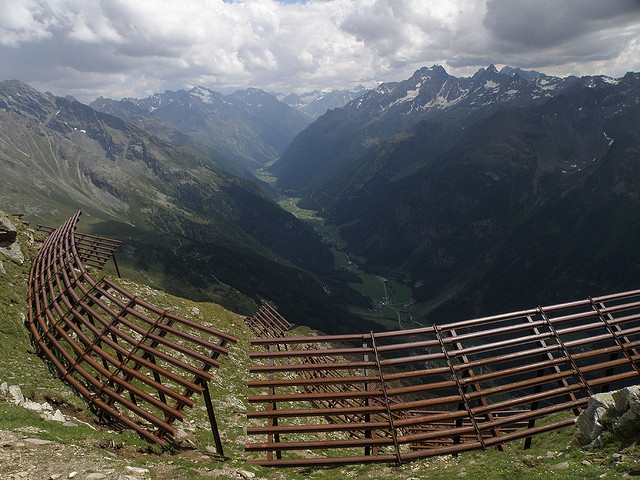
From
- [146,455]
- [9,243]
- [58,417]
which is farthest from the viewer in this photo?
[9,243]

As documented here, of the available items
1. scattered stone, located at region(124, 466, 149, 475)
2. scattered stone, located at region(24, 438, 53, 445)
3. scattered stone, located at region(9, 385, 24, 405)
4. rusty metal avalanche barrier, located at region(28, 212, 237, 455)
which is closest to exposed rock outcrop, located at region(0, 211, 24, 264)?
rusty metal avalanche barrier, located at region(28, 212, 237, 455)

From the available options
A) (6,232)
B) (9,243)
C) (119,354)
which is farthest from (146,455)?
(9,243)

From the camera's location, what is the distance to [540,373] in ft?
50.5

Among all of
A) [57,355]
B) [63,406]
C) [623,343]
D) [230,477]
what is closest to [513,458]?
[623,343]

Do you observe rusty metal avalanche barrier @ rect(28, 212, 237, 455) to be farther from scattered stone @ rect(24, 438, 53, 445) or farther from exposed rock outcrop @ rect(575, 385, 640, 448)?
exposed rock outcrop @ rect(575, 385, 640, 448)

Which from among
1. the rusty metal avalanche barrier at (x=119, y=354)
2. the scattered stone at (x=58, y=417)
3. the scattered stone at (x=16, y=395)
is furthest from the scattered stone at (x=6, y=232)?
the scattered stone at (x=58, y=417)

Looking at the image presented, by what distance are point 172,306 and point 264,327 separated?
32.5 ft

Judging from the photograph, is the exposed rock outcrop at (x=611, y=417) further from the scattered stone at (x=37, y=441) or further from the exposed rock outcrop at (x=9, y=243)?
the exposed rock outcrop at (x=9, y=243)

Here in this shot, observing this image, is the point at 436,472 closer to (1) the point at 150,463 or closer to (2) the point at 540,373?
(2) the point at 540,373

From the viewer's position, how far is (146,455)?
12312 mm

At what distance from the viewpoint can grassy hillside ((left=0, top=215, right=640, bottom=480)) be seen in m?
9.88

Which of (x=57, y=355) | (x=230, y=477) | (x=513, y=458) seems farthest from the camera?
(x=57, y=355)

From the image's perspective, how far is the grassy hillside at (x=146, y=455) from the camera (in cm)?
988

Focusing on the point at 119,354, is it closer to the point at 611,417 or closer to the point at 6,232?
the point at 6,232
